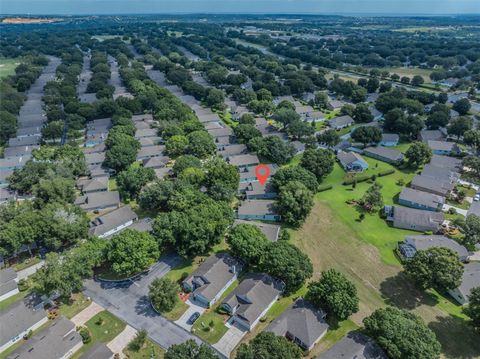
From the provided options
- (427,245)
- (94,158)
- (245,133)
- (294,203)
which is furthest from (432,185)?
(94,158)

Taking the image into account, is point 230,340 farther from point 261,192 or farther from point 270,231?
point 261,192

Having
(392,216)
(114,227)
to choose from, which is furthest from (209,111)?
(392,216)

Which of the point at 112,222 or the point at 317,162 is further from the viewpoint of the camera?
the point at 317,162

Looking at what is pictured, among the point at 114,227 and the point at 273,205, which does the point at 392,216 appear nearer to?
the point at 273,205

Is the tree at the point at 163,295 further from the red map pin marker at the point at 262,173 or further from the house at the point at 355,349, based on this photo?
the red map pin marker at the point at 262,173

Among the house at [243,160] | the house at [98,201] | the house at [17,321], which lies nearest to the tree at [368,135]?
the house at [243,160]

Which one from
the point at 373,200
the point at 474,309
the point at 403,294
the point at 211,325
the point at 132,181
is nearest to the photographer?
the point at 474,309

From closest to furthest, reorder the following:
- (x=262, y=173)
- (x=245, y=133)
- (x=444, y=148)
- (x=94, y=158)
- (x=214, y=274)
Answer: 1. (x=214, y=274)
2. (x=262, y=173)
3. (x=94, y=158)
4. (x=444, y=148)
5. (x=245, y=133)

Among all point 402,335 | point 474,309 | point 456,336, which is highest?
point 402,335
